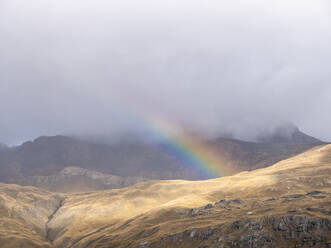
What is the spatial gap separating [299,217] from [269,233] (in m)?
19.3

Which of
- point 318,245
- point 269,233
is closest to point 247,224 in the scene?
point 269,233

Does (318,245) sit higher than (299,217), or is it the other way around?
(299,217)

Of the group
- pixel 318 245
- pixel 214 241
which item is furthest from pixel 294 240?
→ pixel 214 241

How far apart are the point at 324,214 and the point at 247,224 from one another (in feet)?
142

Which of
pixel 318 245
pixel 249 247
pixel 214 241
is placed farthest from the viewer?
pixel 214 241

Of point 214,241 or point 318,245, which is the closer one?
point 318,245

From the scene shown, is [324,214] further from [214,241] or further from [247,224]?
[214,241]

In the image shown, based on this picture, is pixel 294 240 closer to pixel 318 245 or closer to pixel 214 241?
pixel 318 245

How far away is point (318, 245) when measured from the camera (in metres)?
168

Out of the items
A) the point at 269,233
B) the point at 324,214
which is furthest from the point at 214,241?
the point at 324,214

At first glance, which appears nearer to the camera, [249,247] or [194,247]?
[249,247]

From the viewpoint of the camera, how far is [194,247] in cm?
19788

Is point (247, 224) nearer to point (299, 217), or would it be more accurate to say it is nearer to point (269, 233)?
point (269, 233)

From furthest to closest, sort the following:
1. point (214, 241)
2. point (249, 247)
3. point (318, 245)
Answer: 1. point (214, 241)
2. point (249, 247)
3. point (318, 245)
